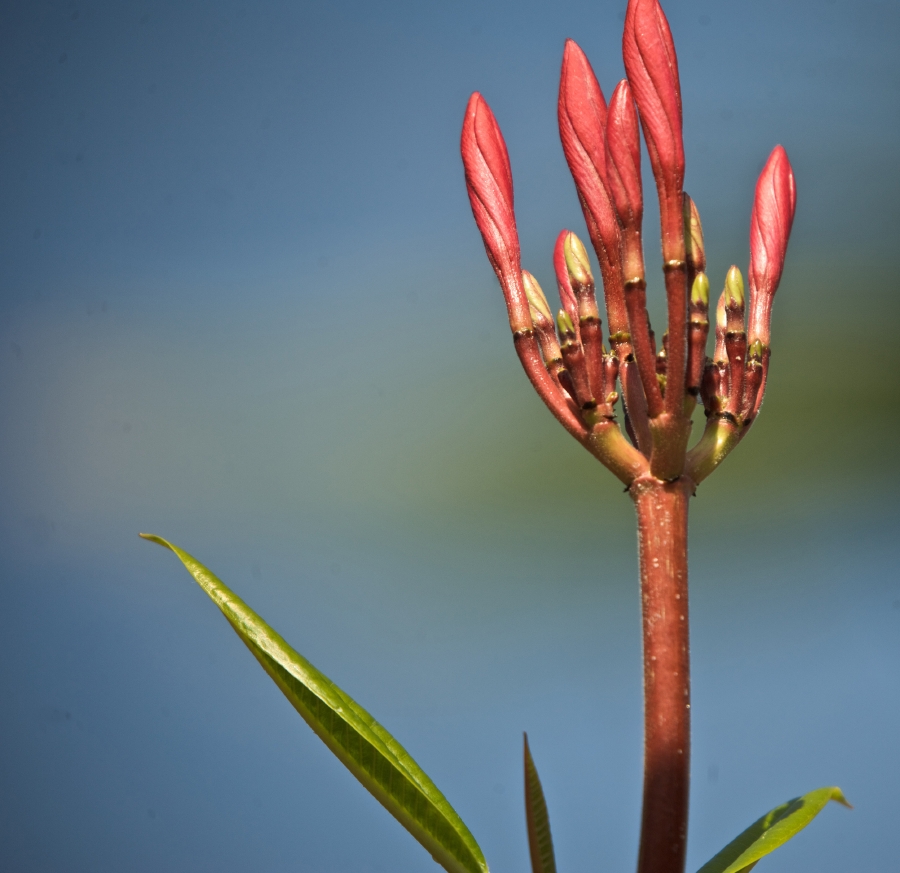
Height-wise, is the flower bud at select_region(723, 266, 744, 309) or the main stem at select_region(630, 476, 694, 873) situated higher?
the flower bud at select_region(723, 266, 744, 309)

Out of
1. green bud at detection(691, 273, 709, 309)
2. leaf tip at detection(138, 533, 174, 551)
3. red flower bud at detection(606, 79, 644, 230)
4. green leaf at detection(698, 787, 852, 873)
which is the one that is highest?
red flower bud at detection(606, 79, 644, 230)

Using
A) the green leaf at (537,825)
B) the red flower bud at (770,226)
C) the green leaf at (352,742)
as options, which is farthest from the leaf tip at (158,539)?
the red flower bud at (770,226)

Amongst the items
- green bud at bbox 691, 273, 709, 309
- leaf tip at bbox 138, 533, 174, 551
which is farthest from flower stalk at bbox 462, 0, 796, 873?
leaf tip at bbox 138, 533, 174, 551

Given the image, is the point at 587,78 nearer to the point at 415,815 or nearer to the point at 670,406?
the point at 670,406

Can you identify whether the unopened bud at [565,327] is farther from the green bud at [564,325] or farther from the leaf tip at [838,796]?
the leaf tip at [838,796]

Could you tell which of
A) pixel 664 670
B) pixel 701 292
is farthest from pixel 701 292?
pixel 664 670

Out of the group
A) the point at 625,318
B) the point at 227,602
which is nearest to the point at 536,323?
the point at 625,318

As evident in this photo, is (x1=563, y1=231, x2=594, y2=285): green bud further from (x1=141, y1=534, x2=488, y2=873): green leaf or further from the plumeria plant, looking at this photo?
(x1=141, y1=534, x2=488, y2=873): green leaf
